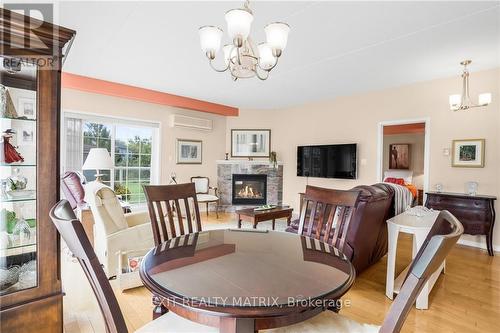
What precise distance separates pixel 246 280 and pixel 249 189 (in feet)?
16.9

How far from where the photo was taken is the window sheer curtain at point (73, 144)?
431 cm

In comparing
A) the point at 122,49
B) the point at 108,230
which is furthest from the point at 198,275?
the point at 122,49

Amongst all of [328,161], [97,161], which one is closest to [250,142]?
[328,161]

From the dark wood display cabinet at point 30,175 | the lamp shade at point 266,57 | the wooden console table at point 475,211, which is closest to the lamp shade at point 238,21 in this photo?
the lamp shade at point 266,57

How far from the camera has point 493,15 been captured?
2381 millimetres

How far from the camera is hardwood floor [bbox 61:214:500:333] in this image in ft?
6.31

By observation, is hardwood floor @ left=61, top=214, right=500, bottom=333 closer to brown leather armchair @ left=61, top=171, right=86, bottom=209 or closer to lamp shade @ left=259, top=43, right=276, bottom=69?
brown leather armchair @ left=61, top=171, right=86, bottom=209

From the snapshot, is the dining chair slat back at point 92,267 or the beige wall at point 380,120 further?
the beige wall at point 380,120

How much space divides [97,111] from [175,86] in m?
1.40

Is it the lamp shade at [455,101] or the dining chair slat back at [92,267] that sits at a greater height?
the lamp shade at [455,101]

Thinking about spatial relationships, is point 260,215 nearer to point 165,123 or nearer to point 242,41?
point 242,41

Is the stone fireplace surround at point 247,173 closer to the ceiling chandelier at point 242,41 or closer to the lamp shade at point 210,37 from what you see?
the ceiling chandelier at point 242,41

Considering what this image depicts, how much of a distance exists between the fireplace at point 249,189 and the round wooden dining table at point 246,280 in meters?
4.57

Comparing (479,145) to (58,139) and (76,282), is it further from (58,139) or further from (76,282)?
(76,282)
